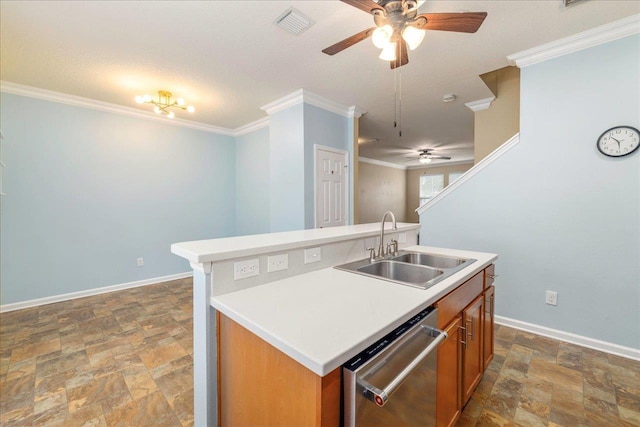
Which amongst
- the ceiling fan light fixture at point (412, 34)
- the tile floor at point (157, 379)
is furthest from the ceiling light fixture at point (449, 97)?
the tile floor at point (157, 379)

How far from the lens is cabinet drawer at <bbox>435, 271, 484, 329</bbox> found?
1.27 m

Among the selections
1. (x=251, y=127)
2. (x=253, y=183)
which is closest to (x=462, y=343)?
(x=253, y=183)

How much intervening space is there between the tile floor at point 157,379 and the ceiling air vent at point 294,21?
2.80 metres

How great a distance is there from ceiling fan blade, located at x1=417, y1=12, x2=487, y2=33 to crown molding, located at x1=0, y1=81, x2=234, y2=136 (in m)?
4.18

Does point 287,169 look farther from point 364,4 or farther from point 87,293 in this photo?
point 87,293

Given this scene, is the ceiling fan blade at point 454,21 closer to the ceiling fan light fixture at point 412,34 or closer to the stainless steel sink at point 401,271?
the ceiling fan light fixture at point 412,34

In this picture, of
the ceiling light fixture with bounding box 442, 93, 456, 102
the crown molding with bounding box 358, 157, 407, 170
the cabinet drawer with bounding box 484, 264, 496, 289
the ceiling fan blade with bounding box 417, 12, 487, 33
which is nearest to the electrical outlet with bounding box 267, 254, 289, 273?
the cabinet drawer with bounding box 484, 264, 496, 289

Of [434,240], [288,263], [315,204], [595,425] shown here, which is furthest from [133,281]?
[595,425]

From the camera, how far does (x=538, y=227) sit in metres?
2.65

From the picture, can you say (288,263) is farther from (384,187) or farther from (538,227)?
(384,187)

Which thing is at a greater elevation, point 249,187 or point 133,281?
point 249,187

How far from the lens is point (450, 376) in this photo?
1.36 metres

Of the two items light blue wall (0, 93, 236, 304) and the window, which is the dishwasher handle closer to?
light blue wall (0, 93, 236, 304)

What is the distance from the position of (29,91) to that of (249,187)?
2.98 meters
